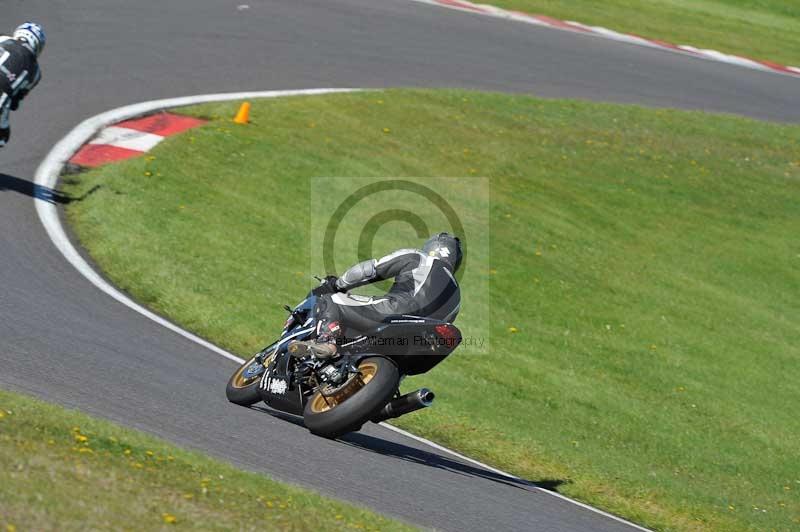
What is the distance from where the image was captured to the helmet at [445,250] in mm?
8125

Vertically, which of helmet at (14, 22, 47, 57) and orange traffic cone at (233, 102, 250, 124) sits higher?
helmet at (14, 22, 47, 57)

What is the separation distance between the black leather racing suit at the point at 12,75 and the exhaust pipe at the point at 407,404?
259 inches

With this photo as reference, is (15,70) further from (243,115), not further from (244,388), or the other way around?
(244,388)

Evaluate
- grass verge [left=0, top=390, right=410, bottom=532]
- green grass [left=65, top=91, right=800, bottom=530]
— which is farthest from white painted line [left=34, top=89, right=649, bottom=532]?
grass verge [left=0, top=390, right=410, bottom=532]

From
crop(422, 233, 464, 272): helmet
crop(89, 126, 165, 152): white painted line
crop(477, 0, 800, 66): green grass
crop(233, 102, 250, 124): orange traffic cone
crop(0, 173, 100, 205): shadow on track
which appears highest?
crop(477, 0, 800, 66): green grass

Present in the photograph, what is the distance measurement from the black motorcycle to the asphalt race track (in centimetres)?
23

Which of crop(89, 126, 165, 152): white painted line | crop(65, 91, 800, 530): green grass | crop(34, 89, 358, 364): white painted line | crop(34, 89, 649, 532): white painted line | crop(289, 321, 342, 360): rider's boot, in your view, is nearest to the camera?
crop(289, 321, 342, 360): rider's boot

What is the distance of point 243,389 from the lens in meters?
8.54

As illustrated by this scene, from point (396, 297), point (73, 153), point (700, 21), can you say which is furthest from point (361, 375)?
point (700, 21)

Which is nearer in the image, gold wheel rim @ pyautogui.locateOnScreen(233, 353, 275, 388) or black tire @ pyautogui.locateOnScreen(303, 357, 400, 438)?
black tire @ pyautogui.locateOnScreen(303, 357, 400, 438)

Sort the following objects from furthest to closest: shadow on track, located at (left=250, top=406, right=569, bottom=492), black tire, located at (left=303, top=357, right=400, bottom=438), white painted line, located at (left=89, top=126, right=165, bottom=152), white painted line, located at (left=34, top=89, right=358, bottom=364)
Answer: white painted line, located at (left=89, top=126, right=165, bottom=152)
white painted line, located at (left=34, top=89, right=358, bottom=364)
shadow on track, located at (left=250, top=406, right=569, bottom=492)
black tire, located at (left=303, top=357, right=400, bottom=438)

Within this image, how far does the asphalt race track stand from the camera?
7586mm

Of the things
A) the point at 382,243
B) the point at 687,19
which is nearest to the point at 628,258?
the point at 382,243

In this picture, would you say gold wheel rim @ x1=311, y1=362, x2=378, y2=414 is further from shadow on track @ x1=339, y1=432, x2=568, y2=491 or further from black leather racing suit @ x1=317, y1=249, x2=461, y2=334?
A: shadow on track @ x1=339, y1=432, x2=568, y2=491
